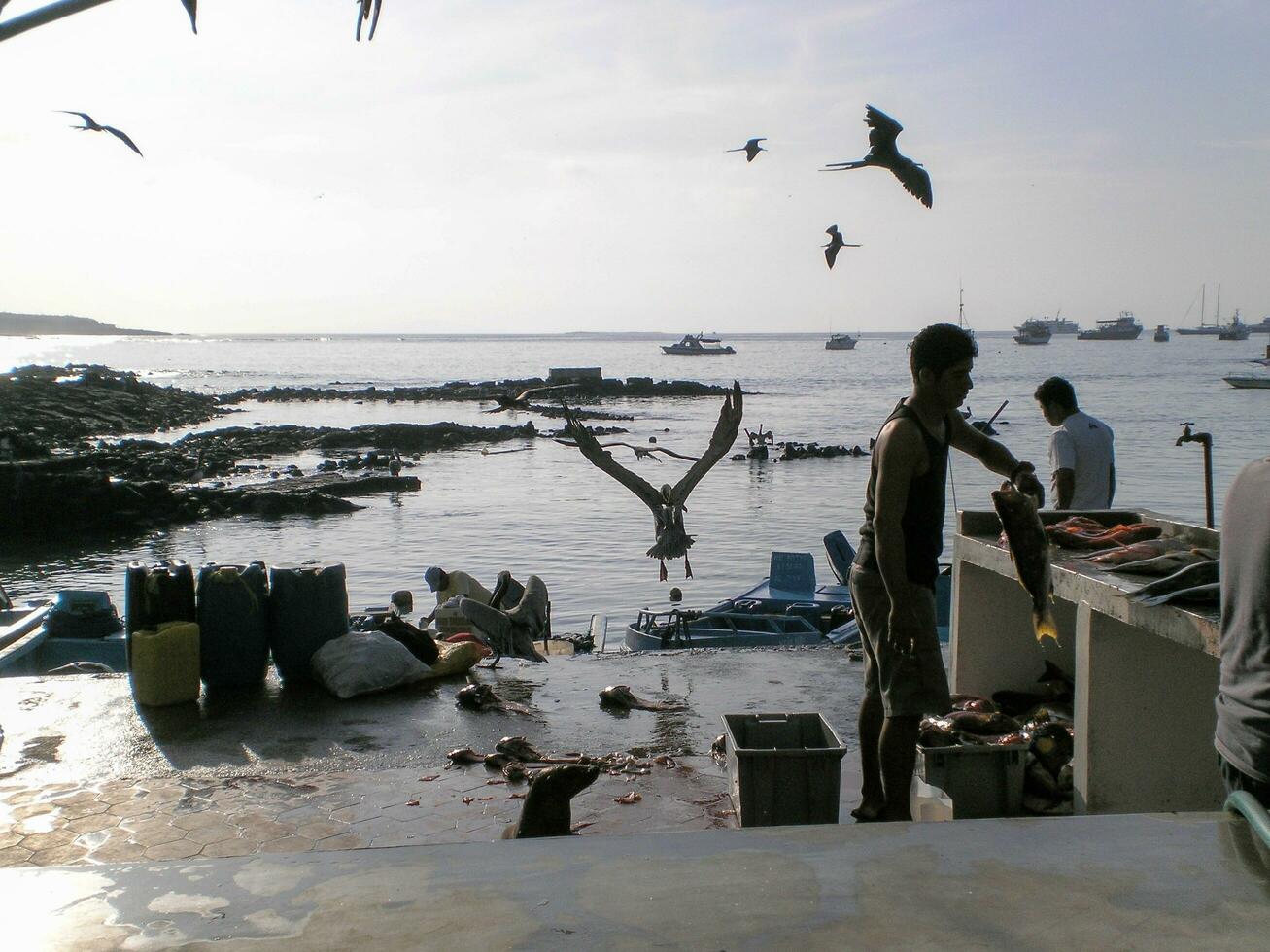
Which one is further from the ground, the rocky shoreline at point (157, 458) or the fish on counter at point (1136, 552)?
the fish on counter at point (1136, 552)

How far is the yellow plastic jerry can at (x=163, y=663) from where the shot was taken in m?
5.87

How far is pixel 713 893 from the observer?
7.57 feet

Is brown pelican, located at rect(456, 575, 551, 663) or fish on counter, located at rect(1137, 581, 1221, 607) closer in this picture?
fish on counter, located at rect(1137, 581, 1221, 607)

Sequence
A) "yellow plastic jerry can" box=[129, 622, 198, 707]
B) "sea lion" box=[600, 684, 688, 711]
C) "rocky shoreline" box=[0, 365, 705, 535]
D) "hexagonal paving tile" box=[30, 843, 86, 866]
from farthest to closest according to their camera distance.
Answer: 1. "rocky shoreline" box=[0, 365, 705, 535]
2. "sea lion" box=[600, 684, 688, 711]
3. "yellow plastic jerry can" box=[129, 622, 198, 707]
4. "hexagonal paving tile" box=[30, 843, 86, 866]

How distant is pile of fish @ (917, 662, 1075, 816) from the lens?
438cm

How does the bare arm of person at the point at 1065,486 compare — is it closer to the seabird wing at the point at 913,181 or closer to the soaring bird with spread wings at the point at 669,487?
the seabird wing at the point at 913,181

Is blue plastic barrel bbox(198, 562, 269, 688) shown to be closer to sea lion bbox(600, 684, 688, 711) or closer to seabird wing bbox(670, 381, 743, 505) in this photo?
sea lion bbox(600, 684, 688, 711)

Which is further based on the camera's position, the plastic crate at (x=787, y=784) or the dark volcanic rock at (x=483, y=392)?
the dark volcanic rock at (x=483, y=392)

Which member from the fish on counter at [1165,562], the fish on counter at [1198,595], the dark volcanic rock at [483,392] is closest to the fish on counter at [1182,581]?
the fish on counter at [1198,595]

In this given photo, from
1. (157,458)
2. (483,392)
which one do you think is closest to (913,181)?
(157,458)

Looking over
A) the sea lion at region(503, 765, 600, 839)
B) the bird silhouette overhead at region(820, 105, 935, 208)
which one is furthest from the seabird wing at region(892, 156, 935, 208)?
the sea lion at region(503, 765, 600, 839)

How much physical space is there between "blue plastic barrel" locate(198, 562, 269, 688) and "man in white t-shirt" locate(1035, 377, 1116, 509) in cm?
451

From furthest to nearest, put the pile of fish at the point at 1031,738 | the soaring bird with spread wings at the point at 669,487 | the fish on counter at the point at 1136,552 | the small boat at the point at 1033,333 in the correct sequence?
1. the small boat at the point at 1033,333
2. the soaring bird with spread wings at the point at 669,487
3. the pile of fish at the point at 1031,738
4. the fish on counter at the point at 1136,552

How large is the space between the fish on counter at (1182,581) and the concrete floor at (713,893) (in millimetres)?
1148
